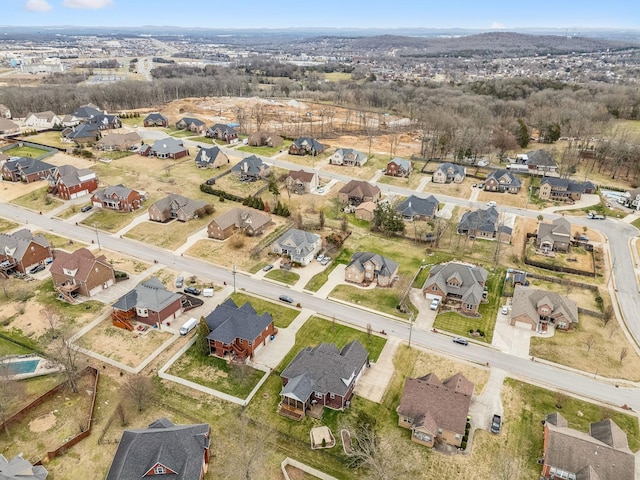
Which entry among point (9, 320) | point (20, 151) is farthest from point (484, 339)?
point (20, 151)

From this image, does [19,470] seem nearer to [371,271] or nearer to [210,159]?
[371,271]

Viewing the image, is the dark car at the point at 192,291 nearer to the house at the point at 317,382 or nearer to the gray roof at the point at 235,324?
the gray roof at the point at 235,324

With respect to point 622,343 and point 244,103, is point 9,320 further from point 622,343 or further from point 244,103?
point 244,103

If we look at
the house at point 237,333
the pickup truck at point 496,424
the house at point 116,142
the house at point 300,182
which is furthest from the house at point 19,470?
the house at point 116,142

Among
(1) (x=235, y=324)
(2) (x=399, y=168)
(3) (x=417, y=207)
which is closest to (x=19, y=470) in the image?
(1) (x=235, y=324)

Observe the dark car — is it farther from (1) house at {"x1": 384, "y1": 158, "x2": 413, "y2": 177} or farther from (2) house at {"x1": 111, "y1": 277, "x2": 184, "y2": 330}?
(1) house at {"x1": 384, "y1": 158, "x2": 413, "y2": 177}

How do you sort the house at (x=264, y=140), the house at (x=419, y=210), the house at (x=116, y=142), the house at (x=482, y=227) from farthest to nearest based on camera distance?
1. the house at (x=264, y=140)
2. the house at (x=116, y=142)
3. the house at (x=419, y=210)
4. the house at (x=482, y=227)

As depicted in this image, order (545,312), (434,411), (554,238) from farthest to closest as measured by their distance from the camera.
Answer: (554,238), (545,312), (434,411)

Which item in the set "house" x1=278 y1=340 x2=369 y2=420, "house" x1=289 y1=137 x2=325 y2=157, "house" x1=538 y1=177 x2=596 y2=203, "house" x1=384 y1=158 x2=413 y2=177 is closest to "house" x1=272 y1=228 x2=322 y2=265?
"house" x1=278 y1=340 x2=369 y2=420
